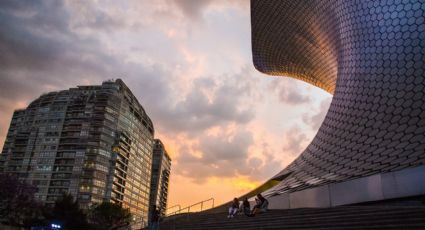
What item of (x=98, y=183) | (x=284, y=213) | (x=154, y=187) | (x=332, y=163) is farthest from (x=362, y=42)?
(x=154, y=187)

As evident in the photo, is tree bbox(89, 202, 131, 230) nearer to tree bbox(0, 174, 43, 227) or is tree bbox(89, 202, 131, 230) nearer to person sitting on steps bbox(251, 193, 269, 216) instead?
tree bbox(0, 174, 43, 227)

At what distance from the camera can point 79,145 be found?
69.9 m

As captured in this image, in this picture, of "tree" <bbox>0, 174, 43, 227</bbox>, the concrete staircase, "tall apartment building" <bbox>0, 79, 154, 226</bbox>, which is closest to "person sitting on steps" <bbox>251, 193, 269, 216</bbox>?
the concrete staircase

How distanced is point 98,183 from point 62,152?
8.94 metres

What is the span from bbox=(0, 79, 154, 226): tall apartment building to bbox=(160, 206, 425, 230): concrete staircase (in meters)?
60.0

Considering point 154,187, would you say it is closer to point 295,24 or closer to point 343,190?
point 295,24

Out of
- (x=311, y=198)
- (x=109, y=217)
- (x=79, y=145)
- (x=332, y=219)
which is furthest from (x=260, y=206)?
(x=79, y=145)

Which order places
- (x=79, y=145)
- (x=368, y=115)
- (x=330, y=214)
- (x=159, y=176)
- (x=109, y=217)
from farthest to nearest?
(x=159, y=176) → (x=79, y=145) → (x=109, y=217) → (x=368, y=115) → (x=330, y=214)

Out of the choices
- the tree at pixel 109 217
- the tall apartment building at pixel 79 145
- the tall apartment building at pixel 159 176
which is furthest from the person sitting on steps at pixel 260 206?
the tall apartment building at pixel 159 176

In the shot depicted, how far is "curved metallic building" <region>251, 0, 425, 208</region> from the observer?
33.6 feet

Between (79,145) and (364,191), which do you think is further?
(79,145)

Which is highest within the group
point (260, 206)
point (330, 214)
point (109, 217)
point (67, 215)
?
point (109, 217)

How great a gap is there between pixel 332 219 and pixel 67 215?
80.2 ft

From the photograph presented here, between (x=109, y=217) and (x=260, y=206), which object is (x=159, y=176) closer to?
(x=109, y=217)
